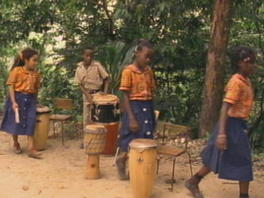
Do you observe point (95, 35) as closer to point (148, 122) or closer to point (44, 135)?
point (44, 135)

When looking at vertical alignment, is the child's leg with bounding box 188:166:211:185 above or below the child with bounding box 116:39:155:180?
below

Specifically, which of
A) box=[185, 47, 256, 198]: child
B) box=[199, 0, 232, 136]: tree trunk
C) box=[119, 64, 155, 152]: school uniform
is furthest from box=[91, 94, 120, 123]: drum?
box=[185, 47, 256, 198]: child

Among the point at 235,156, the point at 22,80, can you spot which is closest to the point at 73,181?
the point at 22,80

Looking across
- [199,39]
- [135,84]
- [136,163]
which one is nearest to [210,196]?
[136,163]

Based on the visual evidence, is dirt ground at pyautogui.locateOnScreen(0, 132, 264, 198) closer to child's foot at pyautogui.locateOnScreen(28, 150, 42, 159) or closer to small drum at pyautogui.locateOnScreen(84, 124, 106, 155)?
child's foot at pyautogui.locateOnScreen(28, 150, 42, 159)

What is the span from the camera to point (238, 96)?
5430 mm

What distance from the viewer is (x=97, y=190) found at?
632cm

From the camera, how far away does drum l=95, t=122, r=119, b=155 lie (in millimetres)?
7777

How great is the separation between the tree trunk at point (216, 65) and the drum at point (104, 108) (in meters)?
1.51

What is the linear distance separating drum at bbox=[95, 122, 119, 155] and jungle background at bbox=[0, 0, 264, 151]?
111 centimetres

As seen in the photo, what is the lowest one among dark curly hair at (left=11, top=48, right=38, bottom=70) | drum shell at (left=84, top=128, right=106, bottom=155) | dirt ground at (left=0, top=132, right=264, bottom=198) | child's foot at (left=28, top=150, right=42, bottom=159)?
dirt ground at (left=0, top=132, right=264, bottom=198)

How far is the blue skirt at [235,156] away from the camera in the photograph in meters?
5.53

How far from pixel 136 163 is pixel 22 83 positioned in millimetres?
2700

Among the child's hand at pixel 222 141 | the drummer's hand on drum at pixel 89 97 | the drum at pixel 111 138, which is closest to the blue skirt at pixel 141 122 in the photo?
the child's hand at pixel 222 141
